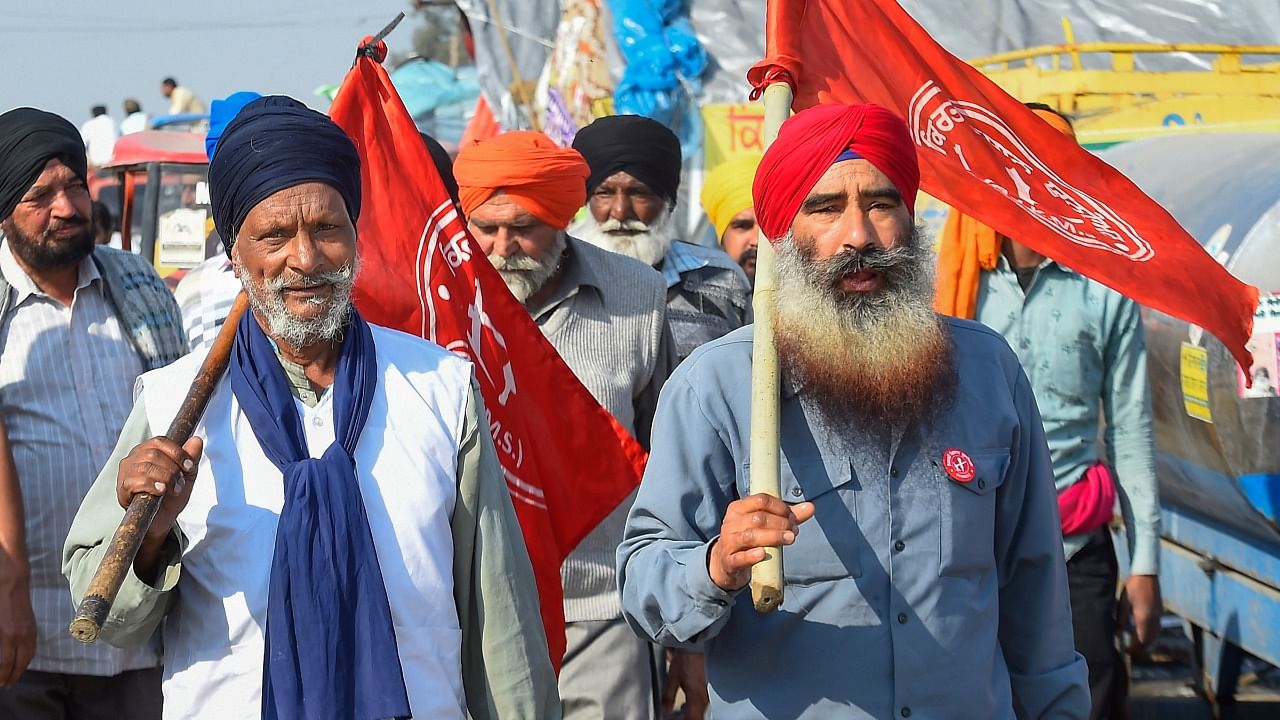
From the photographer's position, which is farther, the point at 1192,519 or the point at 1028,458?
the point at 1192,519

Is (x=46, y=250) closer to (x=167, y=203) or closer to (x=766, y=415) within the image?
(x=766, y=415)

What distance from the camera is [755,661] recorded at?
9.49 feet

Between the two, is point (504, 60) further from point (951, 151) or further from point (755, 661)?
point (755, 661)

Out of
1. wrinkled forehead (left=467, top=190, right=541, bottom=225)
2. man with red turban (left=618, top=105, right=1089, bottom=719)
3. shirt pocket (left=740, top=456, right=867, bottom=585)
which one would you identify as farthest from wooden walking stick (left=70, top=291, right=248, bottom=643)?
wrinkled forehead (left=467, top=190, right=541, bottom=225)

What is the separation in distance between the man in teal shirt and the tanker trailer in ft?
2.27

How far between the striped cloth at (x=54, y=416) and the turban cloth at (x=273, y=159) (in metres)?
1.56

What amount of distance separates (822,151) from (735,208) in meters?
4.83

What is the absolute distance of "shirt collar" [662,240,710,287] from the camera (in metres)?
6.06

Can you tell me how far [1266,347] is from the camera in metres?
5.42

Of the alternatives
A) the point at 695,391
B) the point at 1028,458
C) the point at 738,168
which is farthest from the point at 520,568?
the point at 738,168

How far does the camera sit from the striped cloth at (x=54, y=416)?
4449mm

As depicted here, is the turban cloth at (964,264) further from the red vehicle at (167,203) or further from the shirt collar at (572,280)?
the red vehicle at (167,203)

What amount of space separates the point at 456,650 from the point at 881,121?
4.04ft

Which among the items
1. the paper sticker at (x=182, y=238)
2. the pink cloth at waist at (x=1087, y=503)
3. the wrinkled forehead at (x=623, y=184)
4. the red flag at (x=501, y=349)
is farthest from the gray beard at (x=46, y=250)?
Answer: the paper sticker at (x=182, y=238)
